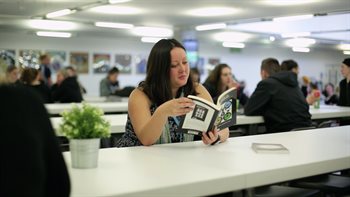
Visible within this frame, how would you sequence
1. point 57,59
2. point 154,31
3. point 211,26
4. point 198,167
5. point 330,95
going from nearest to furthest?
1. point 198,167
2. point 330,95
3. point 211,26
4. point 154,31
5. point 57,59

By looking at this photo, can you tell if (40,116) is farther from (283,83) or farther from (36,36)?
(36,36)

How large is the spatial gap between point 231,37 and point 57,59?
5879 millimetres

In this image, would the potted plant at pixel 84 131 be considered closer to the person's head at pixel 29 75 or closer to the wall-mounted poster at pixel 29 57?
the person's head at pixel 29 75

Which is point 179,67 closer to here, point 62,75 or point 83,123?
point 83,123

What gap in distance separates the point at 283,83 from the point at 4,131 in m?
3.68

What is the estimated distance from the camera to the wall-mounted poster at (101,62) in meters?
14.4

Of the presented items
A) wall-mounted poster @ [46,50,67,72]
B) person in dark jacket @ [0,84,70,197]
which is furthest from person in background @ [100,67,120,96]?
person in dark jacket @ [0,84,70,197]

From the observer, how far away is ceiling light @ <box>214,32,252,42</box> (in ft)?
46.9

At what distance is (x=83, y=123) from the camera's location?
163 cm

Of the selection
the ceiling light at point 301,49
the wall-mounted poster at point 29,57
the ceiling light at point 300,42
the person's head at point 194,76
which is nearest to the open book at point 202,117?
the person's head at point 194,76

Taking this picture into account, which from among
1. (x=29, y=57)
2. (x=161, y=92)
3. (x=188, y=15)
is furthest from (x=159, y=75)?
(x=29, y=57)

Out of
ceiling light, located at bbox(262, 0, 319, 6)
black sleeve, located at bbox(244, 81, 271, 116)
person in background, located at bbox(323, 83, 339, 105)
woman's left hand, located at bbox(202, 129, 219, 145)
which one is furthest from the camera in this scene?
ceiling light, located at bbox(262, 0, 319, 6)

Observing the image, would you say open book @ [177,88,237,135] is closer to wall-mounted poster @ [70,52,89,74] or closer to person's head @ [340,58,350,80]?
person's head @ [340,58,350,80]

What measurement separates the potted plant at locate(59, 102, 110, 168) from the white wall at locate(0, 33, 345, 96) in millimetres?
7555
